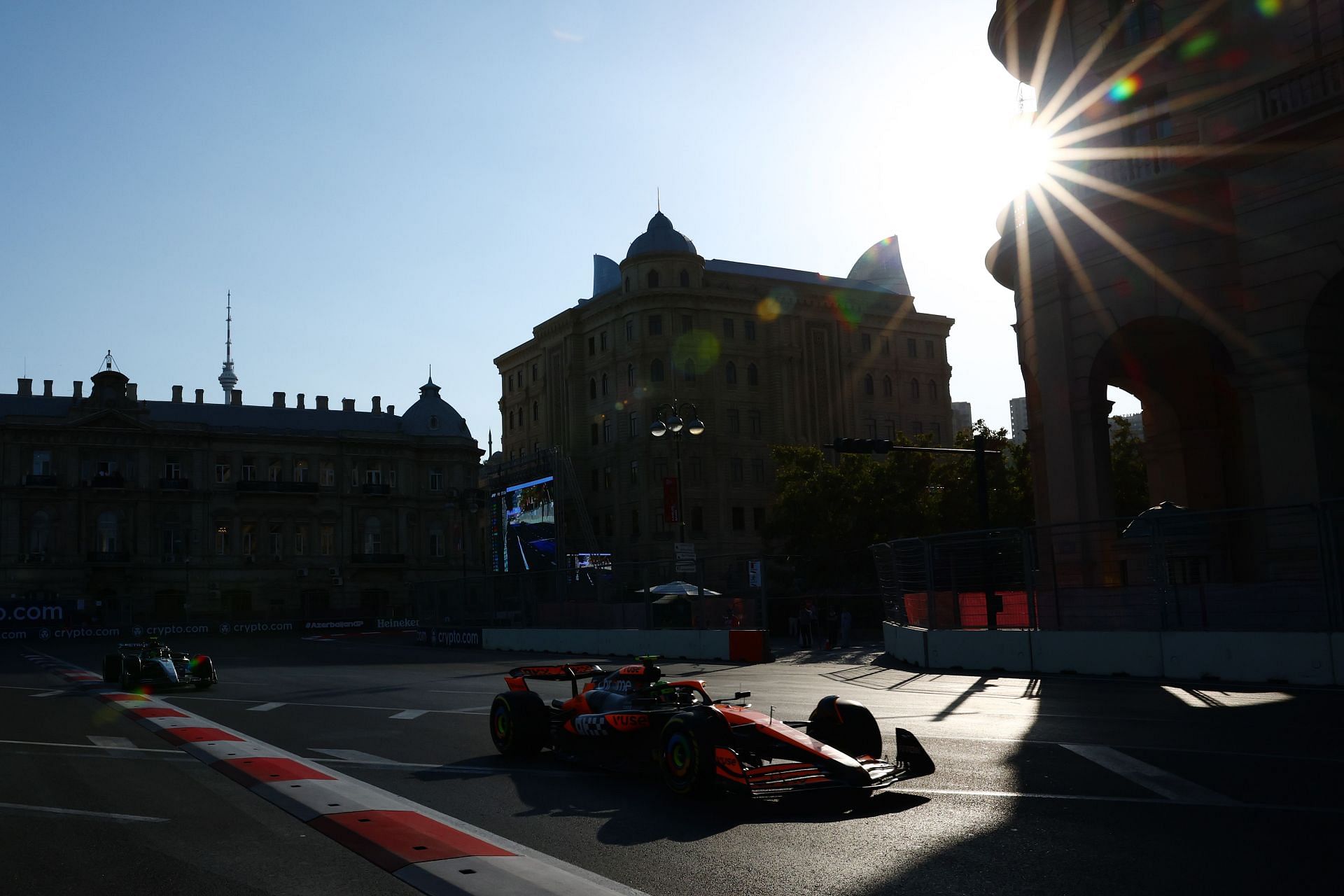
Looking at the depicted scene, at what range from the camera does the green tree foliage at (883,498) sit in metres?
51.8

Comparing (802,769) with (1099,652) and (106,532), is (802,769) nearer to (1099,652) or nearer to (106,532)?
(1099,652)

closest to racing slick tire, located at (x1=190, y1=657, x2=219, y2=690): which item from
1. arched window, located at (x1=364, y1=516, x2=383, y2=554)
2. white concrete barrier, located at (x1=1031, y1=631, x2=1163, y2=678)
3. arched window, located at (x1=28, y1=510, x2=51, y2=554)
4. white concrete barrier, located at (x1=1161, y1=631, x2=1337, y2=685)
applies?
white concrete barrier, located at (x1=1031, y1=631, x2=1163, y2=678)

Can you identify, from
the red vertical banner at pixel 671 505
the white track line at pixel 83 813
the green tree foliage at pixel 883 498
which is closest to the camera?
the white track line at pixel 83 813

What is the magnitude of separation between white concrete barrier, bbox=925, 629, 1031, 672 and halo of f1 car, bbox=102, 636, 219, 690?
1358 cm

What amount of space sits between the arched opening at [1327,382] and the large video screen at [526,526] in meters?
50.1

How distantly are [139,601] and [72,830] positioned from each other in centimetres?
8059

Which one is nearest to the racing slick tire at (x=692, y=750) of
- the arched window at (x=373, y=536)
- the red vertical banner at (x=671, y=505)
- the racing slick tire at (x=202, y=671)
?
the racing slick tire at (x=202, y=671)

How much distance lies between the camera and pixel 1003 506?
5434cm

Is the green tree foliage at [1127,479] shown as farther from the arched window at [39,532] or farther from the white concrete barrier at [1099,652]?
the arched window at [39,532]

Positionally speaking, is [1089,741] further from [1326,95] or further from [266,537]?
[266,537]

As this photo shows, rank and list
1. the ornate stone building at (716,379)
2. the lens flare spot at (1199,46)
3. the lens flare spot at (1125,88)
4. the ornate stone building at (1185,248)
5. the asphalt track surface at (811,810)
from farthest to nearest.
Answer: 1. the ornate stone building at (716,379)
2. the lens flare spot at (1125,88)
3. the lens flare spot at (1199,46)
4. the ornate stone building at (1185,248)
5. the asphalt track surface at (811,810)

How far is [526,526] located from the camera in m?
72.8

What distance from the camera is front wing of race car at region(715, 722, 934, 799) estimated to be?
8156 mm

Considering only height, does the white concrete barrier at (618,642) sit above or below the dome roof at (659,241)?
below
